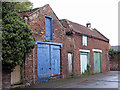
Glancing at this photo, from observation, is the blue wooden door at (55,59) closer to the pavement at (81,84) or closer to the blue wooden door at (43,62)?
the blue wooden door at (43,62)

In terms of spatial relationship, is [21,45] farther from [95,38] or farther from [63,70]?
[95,38]

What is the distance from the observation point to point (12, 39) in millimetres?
10508

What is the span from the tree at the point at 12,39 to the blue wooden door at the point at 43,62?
2935mm

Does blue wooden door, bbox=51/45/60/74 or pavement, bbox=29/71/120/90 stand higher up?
blue wooden door, bbox=51/45/60/74

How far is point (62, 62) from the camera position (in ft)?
54.2

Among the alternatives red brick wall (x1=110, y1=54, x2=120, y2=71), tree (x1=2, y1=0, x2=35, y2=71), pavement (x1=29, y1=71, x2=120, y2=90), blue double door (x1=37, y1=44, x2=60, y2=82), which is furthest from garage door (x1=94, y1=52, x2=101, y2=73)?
tree (x1=2, y1=0, x2=35, y2=71)

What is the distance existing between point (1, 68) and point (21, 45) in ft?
5.87

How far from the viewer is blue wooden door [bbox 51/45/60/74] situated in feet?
51.0

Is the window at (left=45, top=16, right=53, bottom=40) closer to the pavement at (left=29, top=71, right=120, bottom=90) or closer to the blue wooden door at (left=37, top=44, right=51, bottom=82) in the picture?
the blue wooden door at (left=37, top=44, right=51, bottom=82)

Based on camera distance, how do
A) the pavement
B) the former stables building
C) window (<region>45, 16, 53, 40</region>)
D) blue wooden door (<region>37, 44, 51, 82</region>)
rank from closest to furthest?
the pavement, the former stables building, blue wooden door (<region>37, 44, 51, 82</region>), window (<region>45, 16, 53, 40</region>)

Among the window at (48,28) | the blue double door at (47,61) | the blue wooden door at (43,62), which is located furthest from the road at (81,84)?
the window at (48,28)

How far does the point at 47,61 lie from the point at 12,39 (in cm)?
501

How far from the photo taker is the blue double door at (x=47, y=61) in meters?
14.2

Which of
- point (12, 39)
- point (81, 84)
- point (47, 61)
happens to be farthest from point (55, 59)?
point (12, 39)
